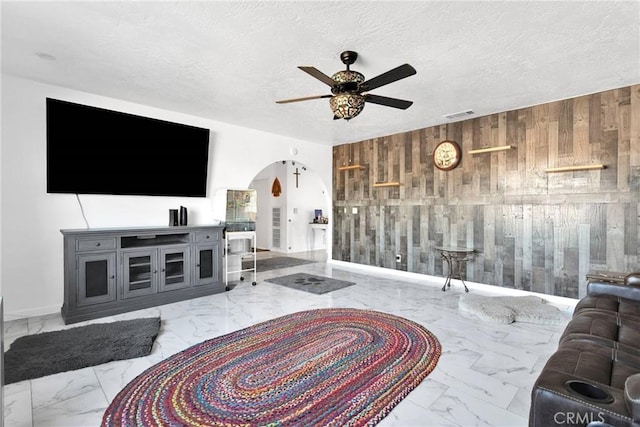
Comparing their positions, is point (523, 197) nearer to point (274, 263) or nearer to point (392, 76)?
point (392, 76)

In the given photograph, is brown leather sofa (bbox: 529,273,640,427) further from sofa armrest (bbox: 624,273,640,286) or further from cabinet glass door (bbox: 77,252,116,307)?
cabinet glass door (bbox: 77,252,116,307)

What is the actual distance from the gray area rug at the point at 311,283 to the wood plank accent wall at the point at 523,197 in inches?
56.9

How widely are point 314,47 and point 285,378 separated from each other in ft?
9.32

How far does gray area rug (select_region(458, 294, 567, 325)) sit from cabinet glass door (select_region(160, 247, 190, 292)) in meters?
3.81

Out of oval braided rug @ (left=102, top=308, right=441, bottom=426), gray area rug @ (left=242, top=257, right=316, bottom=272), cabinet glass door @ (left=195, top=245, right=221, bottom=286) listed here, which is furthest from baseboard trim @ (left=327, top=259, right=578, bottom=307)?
cabinet glass door @ (left=195, top=245, right=221, bottom=286)

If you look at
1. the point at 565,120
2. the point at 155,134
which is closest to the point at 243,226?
the point at 155,134

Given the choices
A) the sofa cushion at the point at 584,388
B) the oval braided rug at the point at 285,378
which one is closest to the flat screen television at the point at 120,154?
the oval braided rug at the point at 285,378

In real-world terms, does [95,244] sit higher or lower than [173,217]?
lower

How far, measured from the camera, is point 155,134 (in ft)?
14.6

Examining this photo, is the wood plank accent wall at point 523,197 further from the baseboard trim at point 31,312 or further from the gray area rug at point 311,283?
the baseboard trim at point 31,312

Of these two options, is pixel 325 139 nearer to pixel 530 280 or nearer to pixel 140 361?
pixel 530 280

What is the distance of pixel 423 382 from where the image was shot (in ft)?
7.53
